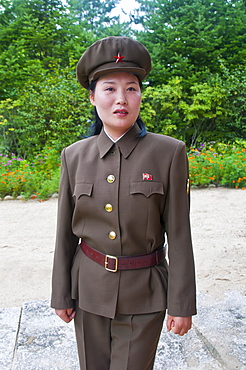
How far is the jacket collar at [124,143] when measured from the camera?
4.44ft

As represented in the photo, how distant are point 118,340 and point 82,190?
1.80 ft

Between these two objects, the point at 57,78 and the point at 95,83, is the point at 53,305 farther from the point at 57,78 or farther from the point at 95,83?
the point at 57,78

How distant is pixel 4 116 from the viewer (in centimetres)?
939

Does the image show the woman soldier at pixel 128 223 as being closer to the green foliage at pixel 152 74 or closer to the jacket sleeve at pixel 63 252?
the jacket sleeve at pixel 63 252

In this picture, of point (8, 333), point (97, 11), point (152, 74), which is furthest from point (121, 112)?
point (97, 11)

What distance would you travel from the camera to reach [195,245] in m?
4.53

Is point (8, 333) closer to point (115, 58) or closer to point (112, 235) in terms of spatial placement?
point (112, 235)

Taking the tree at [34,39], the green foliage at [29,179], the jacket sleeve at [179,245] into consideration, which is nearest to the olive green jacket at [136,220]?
the jacket sleeve at [179,245]

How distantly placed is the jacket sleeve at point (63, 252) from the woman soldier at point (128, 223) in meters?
0.06

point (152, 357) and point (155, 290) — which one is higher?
point (155, 290)

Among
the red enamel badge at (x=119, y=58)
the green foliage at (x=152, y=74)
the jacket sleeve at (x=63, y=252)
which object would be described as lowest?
the jacket sleeve at (x=63, y=252)

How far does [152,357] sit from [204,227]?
3914 millimetres

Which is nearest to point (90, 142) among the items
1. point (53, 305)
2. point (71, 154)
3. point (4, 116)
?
point (71, 154)

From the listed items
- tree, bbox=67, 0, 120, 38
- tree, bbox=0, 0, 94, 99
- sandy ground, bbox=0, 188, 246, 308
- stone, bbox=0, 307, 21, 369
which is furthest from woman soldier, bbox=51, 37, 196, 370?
tree, bbox=67, 0, 120, 38
